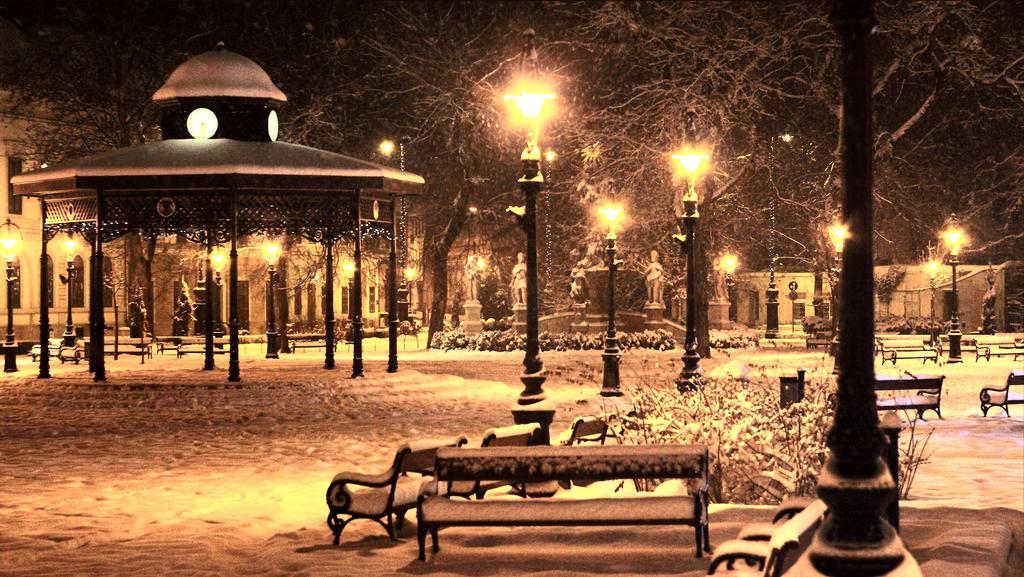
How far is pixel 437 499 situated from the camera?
9383 millimetres

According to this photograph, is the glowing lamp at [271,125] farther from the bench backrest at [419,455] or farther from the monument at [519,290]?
the monument at [519,290]

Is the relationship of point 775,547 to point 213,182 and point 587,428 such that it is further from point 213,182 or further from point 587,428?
point 213,182

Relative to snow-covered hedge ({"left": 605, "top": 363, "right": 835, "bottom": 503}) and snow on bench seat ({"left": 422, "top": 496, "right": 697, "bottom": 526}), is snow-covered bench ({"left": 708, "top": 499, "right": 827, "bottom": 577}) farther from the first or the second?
snow-covered hedge ({"left": 605, "top": 363, "right": 835, "bottom": 503})

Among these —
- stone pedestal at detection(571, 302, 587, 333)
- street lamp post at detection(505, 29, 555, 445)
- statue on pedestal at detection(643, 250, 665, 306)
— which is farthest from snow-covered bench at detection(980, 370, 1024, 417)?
statue on pedestal at detection(643, 250, 665, 306)

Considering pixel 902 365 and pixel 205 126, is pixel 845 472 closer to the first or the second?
pixel 205 126

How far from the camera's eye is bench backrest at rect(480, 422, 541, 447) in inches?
421

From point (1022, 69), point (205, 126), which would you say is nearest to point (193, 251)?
point (205, 126)

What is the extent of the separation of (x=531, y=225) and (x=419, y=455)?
11.7 ft

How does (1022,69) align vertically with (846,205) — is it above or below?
above

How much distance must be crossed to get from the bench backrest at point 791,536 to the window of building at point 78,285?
52863mm

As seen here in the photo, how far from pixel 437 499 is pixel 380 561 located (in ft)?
1.91

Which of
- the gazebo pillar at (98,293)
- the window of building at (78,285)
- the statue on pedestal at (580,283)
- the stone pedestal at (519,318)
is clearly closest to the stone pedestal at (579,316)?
the statue on pedestal at (580,283)

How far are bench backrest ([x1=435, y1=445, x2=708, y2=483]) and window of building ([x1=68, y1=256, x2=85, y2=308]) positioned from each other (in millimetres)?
50366

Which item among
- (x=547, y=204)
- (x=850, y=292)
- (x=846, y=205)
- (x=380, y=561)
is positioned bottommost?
(x=380, y=561)
